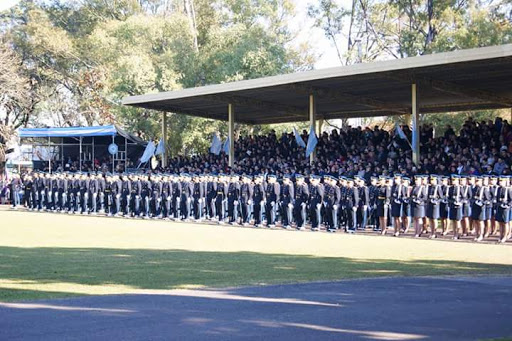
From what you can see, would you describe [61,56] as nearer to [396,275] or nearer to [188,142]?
[188,142]

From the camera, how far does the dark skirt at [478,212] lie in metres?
18.0

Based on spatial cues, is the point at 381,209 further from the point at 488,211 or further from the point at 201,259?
the point at 201,259

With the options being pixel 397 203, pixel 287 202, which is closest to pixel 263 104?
pixel 287 202

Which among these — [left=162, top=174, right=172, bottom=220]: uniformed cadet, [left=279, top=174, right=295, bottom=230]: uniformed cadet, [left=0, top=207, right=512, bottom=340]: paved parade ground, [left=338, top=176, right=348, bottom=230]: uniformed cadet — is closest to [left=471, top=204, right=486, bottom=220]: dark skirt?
[left=0, top=207, right=512, bottom=340]: paved parade ground

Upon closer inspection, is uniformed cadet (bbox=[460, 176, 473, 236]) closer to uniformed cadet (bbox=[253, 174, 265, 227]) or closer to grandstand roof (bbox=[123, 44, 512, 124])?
grandstand roof (bbox=[123, 44, 512, 124])

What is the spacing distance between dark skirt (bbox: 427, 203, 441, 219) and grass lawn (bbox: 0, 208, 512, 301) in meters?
1.13

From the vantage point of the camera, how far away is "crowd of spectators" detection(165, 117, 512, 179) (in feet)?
70.5

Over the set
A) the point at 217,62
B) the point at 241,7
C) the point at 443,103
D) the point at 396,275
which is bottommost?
the point at 396,275

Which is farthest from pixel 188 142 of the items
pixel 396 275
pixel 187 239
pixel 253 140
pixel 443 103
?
pixel 396 275

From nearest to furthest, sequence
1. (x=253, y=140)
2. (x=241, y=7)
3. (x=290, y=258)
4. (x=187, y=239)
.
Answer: (x=290, y=258) → (x=187, y=239) → (x=253, y=140) → (x=241, y=7)

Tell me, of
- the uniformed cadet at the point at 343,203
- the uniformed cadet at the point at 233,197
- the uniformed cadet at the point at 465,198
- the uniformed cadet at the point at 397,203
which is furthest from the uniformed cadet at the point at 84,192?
the uniformed cadet at the point at 465,198

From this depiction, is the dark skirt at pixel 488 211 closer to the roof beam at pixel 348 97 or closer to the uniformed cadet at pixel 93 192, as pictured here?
the roof beam at pixel 348 97

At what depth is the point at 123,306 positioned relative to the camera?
8594mm

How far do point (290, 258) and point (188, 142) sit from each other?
28.6m
